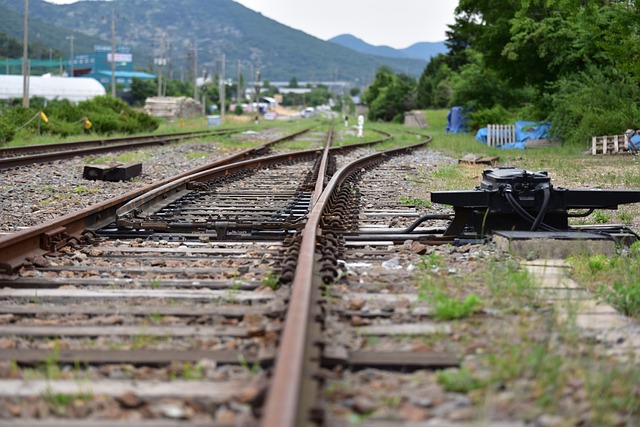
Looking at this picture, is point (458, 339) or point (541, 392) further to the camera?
point (458, 339)

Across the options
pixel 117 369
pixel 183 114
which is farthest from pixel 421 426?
pixel 183 114

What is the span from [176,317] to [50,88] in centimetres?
8149

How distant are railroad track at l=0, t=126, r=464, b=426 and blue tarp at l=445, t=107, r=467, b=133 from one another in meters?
37.1

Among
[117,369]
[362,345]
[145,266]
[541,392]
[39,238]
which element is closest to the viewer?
[541,392]

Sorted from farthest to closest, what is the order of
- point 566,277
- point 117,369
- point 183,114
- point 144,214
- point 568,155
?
point 183,114
point 568,155
point 144,214
point 566,277
point 117,369

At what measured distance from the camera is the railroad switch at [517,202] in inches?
257

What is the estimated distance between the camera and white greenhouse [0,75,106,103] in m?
75.6

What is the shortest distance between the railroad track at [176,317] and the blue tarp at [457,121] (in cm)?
3706

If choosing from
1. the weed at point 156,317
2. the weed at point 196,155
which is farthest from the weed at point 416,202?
the weed at point 196,155

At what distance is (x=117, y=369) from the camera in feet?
10.6

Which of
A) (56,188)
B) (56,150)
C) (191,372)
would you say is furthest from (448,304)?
(56,150)

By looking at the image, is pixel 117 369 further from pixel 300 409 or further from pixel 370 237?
pixel 370 237

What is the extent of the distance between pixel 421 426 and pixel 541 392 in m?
0.52

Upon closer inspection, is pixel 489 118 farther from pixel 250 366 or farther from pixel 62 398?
pixel 62 398
